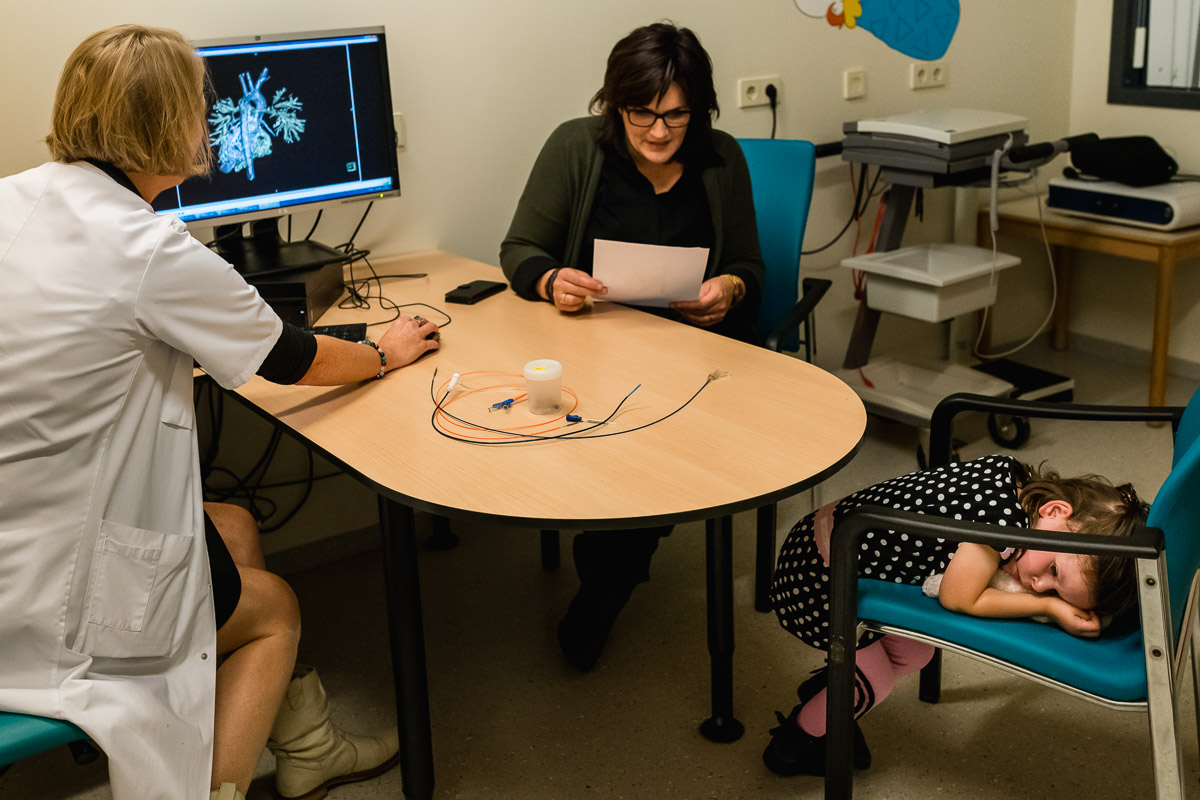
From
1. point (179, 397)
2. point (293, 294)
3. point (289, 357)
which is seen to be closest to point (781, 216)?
point (293, 294)

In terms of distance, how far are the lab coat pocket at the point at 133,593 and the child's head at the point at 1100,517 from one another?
3.82ft

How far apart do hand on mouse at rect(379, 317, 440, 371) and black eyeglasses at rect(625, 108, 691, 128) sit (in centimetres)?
62

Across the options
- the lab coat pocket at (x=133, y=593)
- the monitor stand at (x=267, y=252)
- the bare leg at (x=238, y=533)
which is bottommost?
the bare leg at (x=238, y=533)

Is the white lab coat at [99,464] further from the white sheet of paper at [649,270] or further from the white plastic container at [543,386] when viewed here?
the white sheet of paper at [649,270]

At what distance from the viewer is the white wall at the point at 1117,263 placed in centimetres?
350

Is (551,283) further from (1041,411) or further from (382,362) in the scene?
(1041,411)

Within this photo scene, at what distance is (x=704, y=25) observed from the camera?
9.64 ft

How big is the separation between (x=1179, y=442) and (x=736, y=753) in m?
0.89

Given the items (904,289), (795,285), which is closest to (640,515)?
(795,285)

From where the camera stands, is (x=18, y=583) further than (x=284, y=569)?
No

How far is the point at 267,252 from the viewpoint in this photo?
2236 millimetres

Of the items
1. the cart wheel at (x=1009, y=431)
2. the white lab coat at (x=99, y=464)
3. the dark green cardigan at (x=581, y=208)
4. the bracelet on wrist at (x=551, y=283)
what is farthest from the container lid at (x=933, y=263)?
the white lab coat at (x=99, y=464)

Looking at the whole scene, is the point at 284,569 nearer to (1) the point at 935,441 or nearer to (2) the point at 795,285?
(2) the point at 795,285

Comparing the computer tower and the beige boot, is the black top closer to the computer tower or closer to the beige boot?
the computer tower
